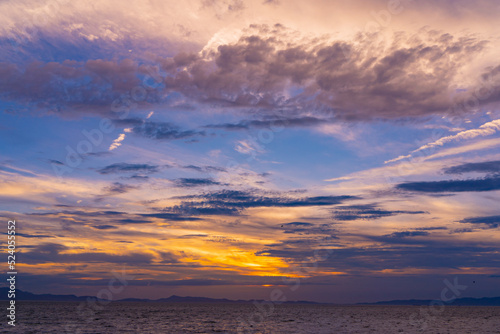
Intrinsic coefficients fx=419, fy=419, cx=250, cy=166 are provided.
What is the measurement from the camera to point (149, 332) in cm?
9362

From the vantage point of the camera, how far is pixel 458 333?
3954 inches

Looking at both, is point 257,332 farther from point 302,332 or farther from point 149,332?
point 149,332

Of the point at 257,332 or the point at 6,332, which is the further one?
the point at 257,332

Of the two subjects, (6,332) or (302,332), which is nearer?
(6,332)

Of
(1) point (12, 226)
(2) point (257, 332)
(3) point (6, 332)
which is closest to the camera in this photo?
(1) point (12, 226)

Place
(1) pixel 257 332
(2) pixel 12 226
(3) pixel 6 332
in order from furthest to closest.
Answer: (1) pixel 257 332 < (3) pixel 6 332 < (2) pixel 12 226

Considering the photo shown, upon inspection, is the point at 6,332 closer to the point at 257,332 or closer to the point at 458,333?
the point at 257,332

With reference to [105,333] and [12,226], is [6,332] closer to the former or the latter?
[105,333]

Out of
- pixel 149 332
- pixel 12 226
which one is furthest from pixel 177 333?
pixel 12 226

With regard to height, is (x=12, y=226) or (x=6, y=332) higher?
(x=12, y=226)

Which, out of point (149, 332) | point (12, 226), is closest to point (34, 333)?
point (149, 332)

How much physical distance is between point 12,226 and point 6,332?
48.7 metres

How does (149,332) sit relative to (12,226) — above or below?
below

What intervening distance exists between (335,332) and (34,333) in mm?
66719
